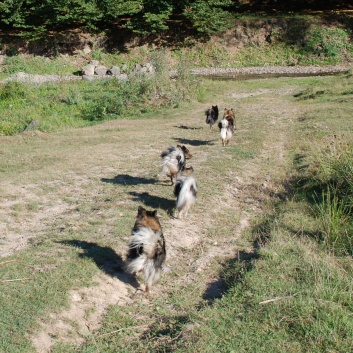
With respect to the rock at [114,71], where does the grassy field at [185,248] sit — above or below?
below

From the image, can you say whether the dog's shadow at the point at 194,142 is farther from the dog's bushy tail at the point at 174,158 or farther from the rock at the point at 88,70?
the rock at the point at 88,70

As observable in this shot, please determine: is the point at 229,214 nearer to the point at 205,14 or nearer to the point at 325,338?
the point at 325,338

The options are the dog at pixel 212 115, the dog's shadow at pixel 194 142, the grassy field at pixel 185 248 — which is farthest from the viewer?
the dog at pixel 212 115

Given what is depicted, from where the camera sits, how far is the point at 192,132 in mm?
14852

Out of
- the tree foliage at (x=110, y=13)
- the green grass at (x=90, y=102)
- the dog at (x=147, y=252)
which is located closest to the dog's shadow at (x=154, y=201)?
the dog at (x=147, y=252)

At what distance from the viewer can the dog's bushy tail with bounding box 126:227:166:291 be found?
18.1 feet

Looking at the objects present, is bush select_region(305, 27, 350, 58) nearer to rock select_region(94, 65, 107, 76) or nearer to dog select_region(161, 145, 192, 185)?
rock select_region(94, 65, 107, 76)

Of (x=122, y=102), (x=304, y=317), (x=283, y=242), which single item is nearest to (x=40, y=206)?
(x=283, y=242)

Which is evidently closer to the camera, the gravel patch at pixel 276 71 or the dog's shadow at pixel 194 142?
the dog's shadow at pixel 194 142

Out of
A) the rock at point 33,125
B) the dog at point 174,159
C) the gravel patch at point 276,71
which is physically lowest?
the rock at point 33,125

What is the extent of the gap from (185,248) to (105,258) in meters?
1.27

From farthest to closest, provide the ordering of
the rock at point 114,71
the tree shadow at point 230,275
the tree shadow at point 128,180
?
the rock at point 114,71
the tree shadow at point 128,180
the tree shadow at point 230,275

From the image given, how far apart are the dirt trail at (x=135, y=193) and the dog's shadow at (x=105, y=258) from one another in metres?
0.06

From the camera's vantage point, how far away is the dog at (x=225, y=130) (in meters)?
12.2
